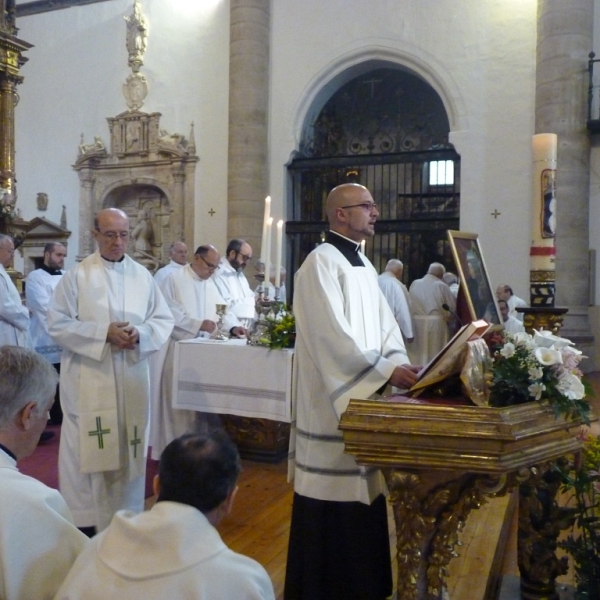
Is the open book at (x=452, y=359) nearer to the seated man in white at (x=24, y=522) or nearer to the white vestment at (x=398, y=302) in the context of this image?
the seated man in white at (x=24, y=522)

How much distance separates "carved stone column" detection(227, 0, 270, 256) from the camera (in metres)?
12.1

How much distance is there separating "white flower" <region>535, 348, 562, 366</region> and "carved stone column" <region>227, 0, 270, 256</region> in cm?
997

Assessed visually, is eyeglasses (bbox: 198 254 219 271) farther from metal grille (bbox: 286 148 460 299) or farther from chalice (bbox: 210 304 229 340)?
metal grille (bbox: 286 148 460 299)

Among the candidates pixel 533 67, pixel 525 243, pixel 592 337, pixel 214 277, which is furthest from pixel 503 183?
pixel 214 277

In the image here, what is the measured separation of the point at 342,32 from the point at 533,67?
336 cm

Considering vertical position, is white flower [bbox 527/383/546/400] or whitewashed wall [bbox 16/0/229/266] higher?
whitewashed wall [bbox 16/0/229/266]

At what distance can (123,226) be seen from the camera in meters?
3.90

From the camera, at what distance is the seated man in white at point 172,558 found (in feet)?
4.23

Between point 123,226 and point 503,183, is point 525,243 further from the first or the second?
point 123,226

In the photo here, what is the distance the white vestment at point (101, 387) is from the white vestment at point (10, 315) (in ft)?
7.03

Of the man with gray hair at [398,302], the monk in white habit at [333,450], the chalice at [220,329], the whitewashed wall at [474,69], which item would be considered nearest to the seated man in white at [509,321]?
the man with gray hair at [398,302]

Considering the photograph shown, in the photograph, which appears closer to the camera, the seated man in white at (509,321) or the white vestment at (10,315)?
the white vestment at (10,315)

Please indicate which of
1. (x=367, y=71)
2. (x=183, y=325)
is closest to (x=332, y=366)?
(x=183, y=325)

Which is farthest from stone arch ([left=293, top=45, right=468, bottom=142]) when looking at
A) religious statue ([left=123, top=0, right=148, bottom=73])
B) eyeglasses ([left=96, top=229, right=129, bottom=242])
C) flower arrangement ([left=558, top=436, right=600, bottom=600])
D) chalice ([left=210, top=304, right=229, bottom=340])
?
flower arrangement ([left=558, top=436, right=600, bottom=600])
